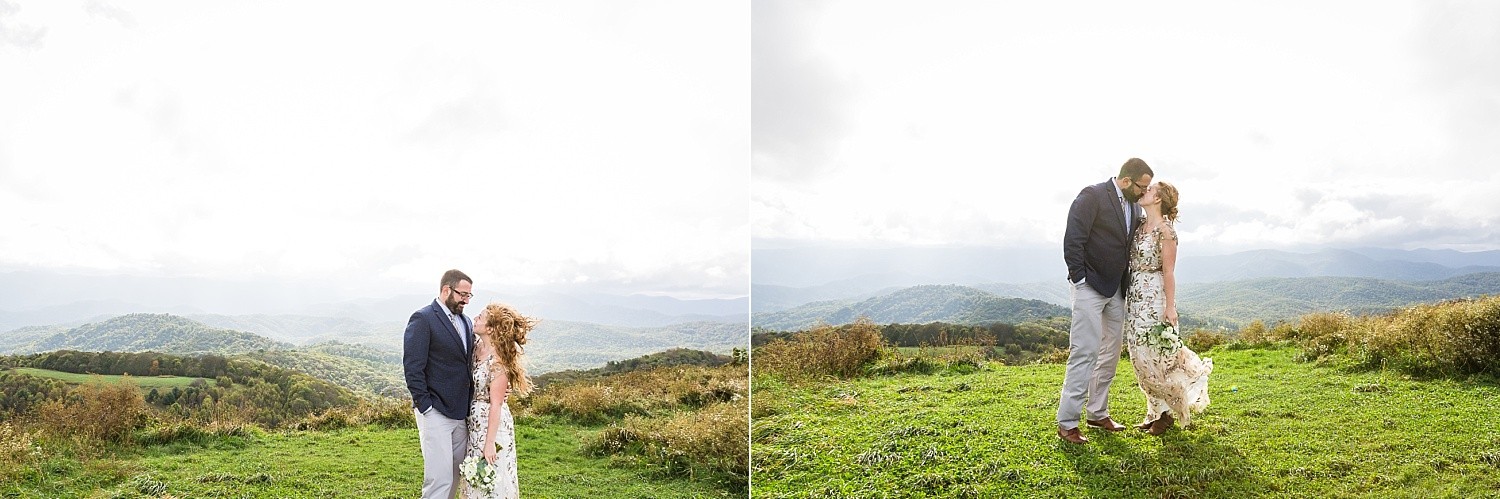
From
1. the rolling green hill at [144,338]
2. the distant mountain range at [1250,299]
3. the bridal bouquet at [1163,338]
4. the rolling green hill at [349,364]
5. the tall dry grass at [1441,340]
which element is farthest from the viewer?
the rolling green hill at [349,364]

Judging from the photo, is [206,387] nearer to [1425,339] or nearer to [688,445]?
[688,445]

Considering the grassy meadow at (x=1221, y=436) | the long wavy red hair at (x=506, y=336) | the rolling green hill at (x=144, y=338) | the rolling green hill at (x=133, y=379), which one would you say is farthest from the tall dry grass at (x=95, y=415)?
the grassy meadow at (x=1221, y=436)

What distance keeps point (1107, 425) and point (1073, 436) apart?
9.0 inches

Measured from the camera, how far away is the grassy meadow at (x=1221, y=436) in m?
4.05

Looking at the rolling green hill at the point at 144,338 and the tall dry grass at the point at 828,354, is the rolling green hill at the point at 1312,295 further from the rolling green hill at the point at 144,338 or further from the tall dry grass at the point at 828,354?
the rolling green hill at the point at 144,338

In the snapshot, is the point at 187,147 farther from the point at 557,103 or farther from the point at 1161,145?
the point at 1161,145

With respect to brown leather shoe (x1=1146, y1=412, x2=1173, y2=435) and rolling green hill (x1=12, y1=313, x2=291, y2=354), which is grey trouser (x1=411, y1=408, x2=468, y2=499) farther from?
rolling green hill (x1=12, y1=313, x2=291, y2=354)

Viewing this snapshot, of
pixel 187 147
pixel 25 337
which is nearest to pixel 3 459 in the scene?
pixel 25 337

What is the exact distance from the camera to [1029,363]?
7.62 metres

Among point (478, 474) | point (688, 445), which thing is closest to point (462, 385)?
point (478, 474)

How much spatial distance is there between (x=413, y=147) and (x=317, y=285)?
203 cm

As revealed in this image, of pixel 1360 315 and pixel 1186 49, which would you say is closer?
pixel 1360 315

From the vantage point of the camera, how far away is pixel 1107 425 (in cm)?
473

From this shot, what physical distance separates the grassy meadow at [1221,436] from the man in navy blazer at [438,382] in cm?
221
